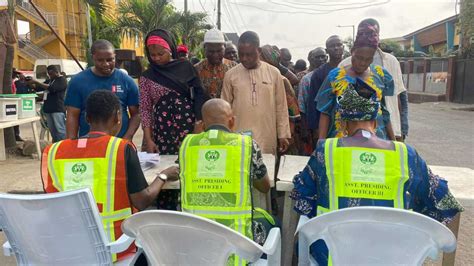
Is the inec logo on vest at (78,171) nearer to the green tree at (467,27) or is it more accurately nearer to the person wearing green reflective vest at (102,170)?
the person wearing green reflective vest at (102,170)

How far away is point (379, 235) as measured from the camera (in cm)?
159

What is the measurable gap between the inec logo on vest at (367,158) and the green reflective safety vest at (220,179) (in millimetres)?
514

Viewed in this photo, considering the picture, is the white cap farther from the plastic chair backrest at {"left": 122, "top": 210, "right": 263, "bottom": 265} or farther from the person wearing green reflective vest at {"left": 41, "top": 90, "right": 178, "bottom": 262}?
the plastic chair backrest at {"left": 122, "top": 210, "right": 263, "bottom": 265}

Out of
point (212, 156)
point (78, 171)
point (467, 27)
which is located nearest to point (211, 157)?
point (212, 156)

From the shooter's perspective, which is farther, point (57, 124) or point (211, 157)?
point (57, 124)

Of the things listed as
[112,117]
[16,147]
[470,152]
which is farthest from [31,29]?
[112,117]

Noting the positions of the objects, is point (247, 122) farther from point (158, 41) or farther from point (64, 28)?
point (64, 28)

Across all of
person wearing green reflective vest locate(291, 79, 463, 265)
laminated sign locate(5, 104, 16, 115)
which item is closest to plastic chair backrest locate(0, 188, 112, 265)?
person wearing green reflective vest locate(291, 79, 463, 265)

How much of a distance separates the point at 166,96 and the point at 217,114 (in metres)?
1.16

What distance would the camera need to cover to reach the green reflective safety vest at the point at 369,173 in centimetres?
180

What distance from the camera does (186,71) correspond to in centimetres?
325

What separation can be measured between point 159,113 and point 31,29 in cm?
2593

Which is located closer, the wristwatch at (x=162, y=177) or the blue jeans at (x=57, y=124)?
the wristwatch at (x=162, y=177)

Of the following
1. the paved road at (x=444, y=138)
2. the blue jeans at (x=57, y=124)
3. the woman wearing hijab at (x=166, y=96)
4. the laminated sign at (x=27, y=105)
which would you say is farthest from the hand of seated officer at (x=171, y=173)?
the laminated sign at (x=27, y=105)
